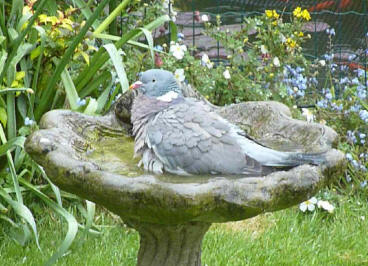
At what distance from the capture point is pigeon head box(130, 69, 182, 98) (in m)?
2.88

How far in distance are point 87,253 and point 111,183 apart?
1.64 metres

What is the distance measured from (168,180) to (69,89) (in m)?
1.65

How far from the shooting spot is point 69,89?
Result: 408cm

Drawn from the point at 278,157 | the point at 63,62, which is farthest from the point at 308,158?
the point at 63,62

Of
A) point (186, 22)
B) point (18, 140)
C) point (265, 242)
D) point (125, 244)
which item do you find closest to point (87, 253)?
point (125, 244)

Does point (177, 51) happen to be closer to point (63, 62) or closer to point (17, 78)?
point (63, 62)

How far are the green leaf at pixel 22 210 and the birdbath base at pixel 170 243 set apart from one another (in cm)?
77

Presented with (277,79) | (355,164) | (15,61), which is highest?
(15,61)

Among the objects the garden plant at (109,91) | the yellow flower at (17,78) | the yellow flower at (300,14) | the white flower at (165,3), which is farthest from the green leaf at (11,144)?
the yellow flower at (300,14)

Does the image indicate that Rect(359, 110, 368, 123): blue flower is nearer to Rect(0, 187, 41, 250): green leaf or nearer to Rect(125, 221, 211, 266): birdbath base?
Rect(125, 221, 211, 266): birdbath base

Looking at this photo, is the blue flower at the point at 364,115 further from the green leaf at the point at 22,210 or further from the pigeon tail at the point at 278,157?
the green leaf at the point at 22,210

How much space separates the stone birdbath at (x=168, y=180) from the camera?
2352 millimetres

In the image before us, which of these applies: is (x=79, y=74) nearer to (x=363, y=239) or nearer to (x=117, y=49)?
(x=117, y=49)

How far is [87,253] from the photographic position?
Result: 393 cm
